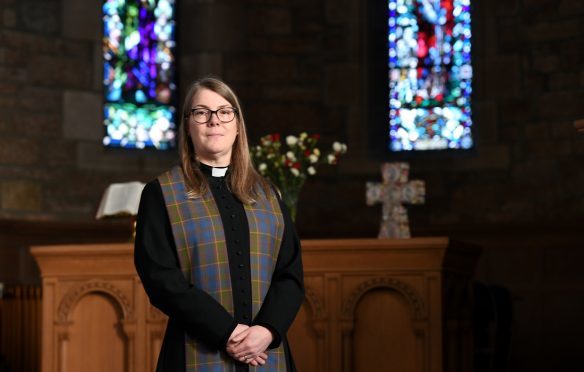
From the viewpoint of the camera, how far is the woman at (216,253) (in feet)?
10.6

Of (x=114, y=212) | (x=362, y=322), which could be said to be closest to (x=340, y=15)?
(x=114, y=212)

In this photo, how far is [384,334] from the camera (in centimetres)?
550

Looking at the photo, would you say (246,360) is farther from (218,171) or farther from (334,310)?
(334,310)

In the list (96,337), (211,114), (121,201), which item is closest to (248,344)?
(211,114)

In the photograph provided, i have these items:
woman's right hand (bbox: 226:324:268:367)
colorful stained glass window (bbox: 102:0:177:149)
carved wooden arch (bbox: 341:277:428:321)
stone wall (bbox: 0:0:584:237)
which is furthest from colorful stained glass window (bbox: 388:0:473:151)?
woman's right hand (bbox: 226:324:268:367)

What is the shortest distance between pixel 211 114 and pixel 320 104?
19.3 ft

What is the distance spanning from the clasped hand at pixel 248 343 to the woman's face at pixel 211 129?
0.51 m

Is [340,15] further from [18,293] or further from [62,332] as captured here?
[62,332]

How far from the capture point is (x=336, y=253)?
5590 millimetres

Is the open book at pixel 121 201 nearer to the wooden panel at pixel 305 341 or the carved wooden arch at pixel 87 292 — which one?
the carved wooden arch at pixel 87 292

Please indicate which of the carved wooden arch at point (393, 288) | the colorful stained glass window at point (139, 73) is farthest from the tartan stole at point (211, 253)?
the colorful stained glass window at point (139, 73)

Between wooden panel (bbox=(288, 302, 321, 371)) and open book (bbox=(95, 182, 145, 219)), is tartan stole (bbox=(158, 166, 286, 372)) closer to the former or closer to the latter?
wooden panel (bbox=(288, 302, 321, 371))

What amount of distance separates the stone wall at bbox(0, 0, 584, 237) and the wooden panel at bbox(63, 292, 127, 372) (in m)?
2.77

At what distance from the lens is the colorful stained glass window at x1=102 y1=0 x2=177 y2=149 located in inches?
356
